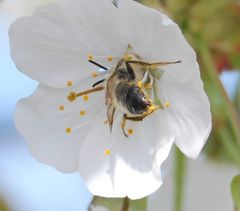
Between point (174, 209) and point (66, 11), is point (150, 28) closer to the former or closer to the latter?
point (66, 11)

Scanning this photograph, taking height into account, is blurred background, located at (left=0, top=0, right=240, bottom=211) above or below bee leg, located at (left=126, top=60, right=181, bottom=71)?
below

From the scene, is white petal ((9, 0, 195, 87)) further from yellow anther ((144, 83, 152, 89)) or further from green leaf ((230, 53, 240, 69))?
green leaf ((230, 53, 240, 69))

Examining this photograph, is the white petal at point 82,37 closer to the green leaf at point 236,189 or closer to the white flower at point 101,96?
the white flower at point 101,96

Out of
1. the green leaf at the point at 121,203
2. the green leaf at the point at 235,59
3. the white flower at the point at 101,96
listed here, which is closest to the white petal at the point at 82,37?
the white flower at the point at 101,96

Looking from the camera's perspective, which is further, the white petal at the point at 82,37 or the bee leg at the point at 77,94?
the bee leg at the point at 77,94

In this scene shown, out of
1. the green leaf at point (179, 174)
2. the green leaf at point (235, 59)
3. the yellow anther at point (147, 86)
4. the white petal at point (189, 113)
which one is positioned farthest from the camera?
the green leaf at point (235, 59)

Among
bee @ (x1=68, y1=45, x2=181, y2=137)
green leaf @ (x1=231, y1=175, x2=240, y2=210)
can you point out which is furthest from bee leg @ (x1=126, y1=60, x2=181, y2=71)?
green leaf @ (x1=231, y1=175, x2=240, y2=210)
